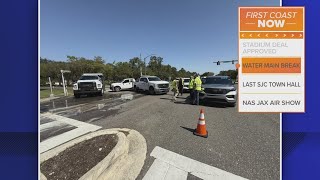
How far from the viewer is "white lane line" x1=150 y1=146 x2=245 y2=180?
2.74m

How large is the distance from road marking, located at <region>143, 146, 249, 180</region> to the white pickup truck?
1255cm

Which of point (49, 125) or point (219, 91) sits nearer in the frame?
point (49, 125)

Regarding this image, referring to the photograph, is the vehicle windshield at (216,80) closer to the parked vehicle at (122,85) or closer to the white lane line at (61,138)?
the white lane line at (61,138)

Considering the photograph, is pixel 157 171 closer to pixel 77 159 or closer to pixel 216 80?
pixel 77 159

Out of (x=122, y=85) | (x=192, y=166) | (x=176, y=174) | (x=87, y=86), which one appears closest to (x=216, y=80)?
(x=192, y=166)

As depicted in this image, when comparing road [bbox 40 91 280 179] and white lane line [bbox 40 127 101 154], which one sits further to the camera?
white lane line [bbox 40 127 101 154]

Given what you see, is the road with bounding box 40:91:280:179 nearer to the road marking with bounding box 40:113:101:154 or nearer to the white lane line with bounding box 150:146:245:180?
the white lane line with bounding box 150:146:245:180

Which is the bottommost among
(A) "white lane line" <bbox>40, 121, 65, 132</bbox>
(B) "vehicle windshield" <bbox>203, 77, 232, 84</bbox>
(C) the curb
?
(C) the curb

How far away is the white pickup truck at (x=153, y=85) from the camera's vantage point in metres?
15.8

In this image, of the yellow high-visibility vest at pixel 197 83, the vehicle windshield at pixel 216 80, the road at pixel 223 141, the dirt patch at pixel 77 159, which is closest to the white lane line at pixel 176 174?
the road at pixel 223 141
